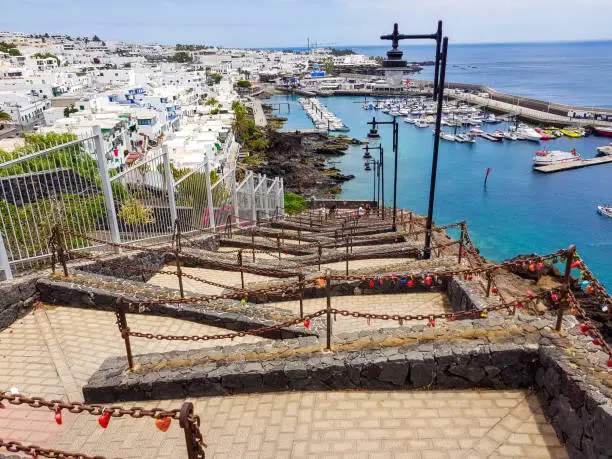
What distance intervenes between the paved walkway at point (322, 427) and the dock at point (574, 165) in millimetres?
48887

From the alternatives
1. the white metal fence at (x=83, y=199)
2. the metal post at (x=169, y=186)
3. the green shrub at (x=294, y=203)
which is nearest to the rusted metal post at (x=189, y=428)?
the white metal fence at (x=83, y=199)

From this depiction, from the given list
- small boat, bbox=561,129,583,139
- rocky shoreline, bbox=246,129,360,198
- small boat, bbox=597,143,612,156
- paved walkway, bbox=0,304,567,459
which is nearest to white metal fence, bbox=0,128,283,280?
paved walkway, bbox=0,304,567,459

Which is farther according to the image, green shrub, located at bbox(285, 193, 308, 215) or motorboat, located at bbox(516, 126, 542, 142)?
motorboat, located at bbox(516, 126, 542, 142)

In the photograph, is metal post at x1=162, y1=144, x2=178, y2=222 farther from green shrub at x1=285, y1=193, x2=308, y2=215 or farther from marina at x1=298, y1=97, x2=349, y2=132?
marina at x1=298, y1=97, x2=349, y2=132

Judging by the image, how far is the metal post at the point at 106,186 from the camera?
312 inches

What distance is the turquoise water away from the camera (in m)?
31.5

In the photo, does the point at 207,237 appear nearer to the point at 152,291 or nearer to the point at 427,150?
the point at 152,291

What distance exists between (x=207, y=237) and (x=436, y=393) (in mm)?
8438

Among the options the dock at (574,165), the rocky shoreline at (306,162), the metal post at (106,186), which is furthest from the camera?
the dock at (574,165)

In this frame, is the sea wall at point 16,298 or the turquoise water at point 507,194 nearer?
the sea wall at point 16,298

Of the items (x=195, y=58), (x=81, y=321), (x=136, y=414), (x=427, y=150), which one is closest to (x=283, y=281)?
(x=81, y=321)

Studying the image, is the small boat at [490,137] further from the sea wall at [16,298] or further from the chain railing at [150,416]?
the chain railing at [150,416]

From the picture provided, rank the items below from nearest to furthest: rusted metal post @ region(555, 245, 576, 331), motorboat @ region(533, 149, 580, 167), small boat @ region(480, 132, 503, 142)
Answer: rusted metal post @ region(555, 245, 576, 331), motorboat @ region(533, 149, 580, 167), small boat @ region(480, 132, 503, 142)

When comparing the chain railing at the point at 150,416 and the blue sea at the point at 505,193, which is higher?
the chain railing at the point at 150,416
